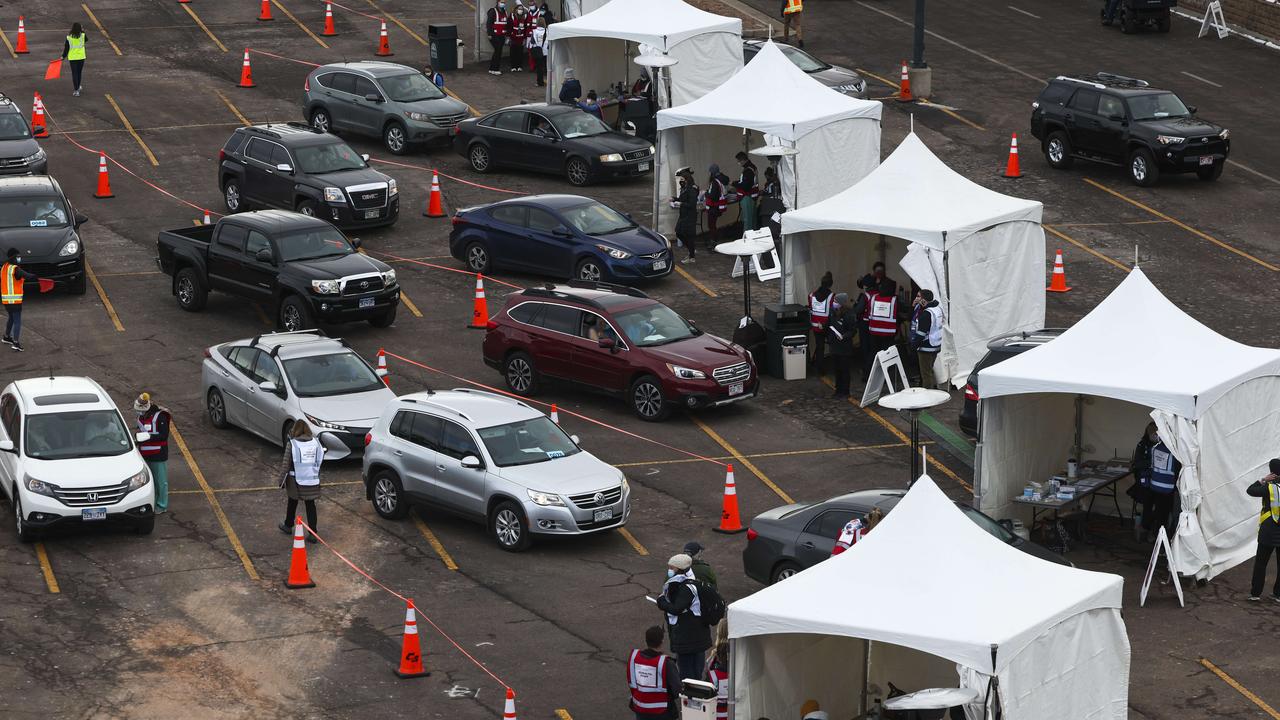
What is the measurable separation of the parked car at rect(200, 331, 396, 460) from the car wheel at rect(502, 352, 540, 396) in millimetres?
2565

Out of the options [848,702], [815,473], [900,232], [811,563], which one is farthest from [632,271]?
[848,702]

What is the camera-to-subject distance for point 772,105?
34.4m

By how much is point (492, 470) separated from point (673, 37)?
1930 centimetres

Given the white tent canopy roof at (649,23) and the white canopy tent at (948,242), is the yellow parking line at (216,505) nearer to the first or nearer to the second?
the white canopy tent at (948,242)

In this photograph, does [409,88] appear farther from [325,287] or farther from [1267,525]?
[1267,525]

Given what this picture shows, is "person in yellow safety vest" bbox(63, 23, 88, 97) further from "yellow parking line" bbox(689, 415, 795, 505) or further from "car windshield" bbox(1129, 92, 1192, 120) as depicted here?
"car windshield" bbox(1129, 92, 1192, 120)

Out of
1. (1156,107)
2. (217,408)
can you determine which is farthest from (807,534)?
(1156,107)

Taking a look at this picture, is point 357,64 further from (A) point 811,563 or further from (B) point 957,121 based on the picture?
(A) point 811,563

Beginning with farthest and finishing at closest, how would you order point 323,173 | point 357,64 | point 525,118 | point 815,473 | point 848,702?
point 357,64 → point 525,118 → point 323,173 → point 815,473 → point 848,702

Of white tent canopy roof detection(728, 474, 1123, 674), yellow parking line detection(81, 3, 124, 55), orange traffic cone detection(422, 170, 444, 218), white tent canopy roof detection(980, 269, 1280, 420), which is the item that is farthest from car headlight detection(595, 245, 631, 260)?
yellow parking line detection(81, 3, 124, 55)

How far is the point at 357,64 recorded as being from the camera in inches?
1638

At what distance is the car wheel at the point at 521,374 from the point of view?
91.8 feet

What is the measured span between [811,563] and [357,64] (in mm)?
24546

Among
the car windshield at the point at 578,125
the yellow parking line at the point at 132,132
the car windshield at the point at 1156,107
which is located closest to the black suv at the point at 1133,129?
the car windshield at the point at 1156,107
